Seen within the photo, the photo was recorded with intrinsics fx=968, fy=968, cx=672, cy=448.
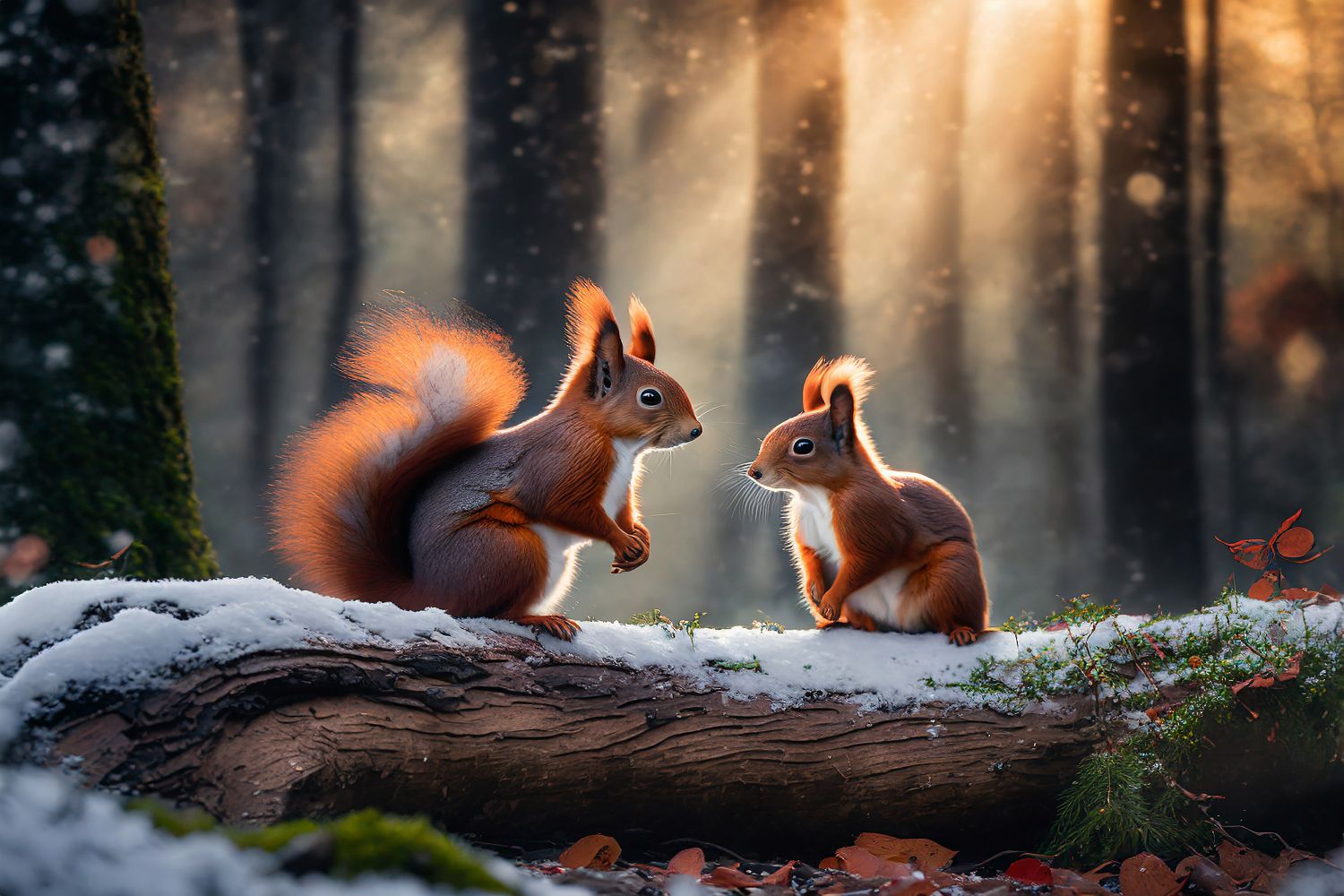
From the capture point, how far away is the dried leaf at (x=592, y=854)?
174 cm

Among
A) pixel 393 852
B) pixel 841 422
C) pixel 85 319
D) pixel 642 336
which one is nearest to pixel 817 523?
pixel 841 422

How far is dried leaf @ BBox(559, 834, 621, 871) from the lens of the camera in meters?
1.74

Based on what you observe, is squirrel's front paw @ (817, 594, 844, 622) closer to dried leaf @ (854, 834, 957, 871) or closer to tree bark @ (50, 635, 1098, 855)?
tree bark @ (50, 635, 1098, 855)

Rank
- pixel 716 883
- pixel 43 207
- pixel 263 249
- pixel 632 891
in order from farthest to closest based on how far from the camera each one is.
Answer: pixel 263 249, pixel 43 207, pixel 716 883, pixel 632 891

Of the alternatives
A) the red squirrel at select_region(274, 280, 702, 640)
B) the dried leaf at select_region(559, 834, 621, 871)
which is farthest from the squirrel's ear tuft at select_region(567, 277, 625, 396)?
the dried leaf at select_region(559, 834, 621, 871)

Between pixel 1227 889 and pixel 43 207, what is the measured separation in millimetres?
3369

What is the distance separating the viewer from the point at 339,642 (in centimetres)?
163

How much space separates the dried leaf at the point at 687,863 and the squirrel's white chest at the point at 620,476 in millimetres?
714

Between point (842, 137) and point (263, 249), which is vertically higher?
point (842, 137)

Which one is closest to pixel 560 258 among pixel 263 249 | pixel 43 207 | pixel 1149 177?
pixel 263 249

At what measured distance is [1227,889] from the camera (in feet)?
5.72

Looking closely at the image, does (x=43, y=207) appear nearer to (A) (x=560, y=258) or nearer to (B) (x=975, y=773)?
(B) (x=975, y=773)

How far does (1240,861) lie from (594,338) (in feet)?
5.49

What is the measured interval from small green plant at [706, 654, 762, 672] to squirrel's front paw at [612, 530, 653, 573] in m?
0.26
